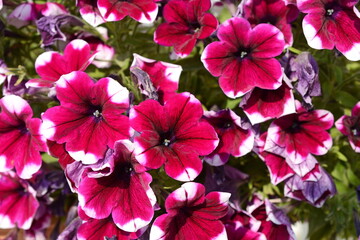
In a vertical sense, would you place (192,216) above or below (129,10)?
below

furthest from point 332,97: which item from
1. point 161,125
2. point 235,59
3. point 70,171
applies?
point 70,171

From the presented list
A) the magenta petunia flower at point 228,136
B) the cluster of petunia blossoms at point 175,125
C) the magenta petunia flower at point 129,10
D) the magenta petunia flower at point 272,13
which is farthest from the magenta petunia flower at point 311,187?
the magenta petunia flower at point 129,10

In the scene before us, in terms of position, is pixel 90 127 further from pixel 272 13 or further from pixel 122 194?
pixel 272 13

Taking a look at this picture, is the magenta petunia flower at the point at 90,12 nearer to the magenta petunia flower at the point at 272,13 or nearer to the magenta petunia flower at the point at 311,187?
the magenta petunia flower at the point at 272,13

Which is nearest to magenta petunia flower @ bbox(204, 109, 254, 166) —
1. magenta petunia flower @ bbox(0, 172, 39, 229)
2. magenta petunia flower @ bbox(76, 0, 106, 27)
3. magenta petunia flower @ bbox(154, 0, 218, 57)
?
magenta petunia flower @ bbox(154, 0, 218, 57)

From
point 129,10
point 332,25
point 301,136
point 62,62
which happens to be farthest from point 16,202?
point 332,25

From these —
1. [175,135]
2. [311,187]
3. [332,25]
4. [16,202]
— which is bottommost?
[16,202]

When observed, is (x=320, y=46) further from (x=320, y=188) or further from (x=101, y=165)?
(x=101, y=165)
